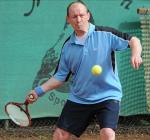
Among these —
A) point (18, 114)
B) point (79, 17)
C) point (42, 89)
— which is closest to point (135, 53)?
point (79, 17)

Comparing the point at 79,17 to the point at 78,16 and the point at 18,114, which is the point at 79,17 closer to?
the point at 78,16

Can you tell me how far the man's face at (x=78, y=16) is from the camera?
4.30 metres

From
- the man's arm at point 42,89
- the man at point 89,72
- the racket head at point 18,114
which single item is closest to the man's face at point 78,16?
the man at point 89,72

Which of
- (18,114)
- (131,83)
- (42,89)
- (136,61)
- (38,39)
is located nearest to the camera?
(136,61)

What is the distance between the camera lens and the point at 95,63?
4324 mm

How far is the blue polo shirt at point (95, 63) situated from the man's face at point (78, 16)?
105mm

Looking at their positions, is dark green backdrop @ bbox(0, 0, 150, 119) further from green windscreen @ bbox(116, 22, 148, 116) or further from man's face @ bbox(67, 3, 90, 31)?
man's face @ bbox(67, 3, 90, 31)

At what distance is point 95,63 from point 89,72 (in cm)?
10

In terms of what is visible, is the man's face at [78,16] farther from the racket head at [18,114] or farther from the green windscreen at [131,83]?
the green windscreen at [131,83]

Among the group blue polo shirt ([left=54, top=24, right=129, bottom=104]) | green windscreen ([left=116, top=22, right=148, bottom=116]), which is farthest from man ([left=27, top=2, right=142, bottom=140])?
green windscreen ([left=116, top=22, right=148, bottom=116])

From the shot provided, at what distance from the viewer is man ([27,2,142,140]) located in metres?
4.33

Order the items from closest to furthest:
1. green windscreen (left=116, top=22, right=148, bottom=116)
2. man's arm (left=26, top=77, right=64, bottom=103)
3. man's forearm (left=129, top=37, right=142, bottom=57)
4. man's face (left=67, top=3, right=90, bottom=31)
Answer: man's forearm (left=129, top=37, right=142, bottom=57) → man's face (left=67, top=3, right=90, bottom=31) → man's arm (left=26, top=77, right=64, bottom=103) → green windscreen (left=116, top=22, right=148, bottom=116)

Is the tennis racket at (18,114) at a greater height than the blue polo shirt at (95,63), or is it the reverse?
the blue polo shirt at (95,63)

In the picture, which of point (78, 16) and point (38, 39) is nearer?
point (78, 16)
